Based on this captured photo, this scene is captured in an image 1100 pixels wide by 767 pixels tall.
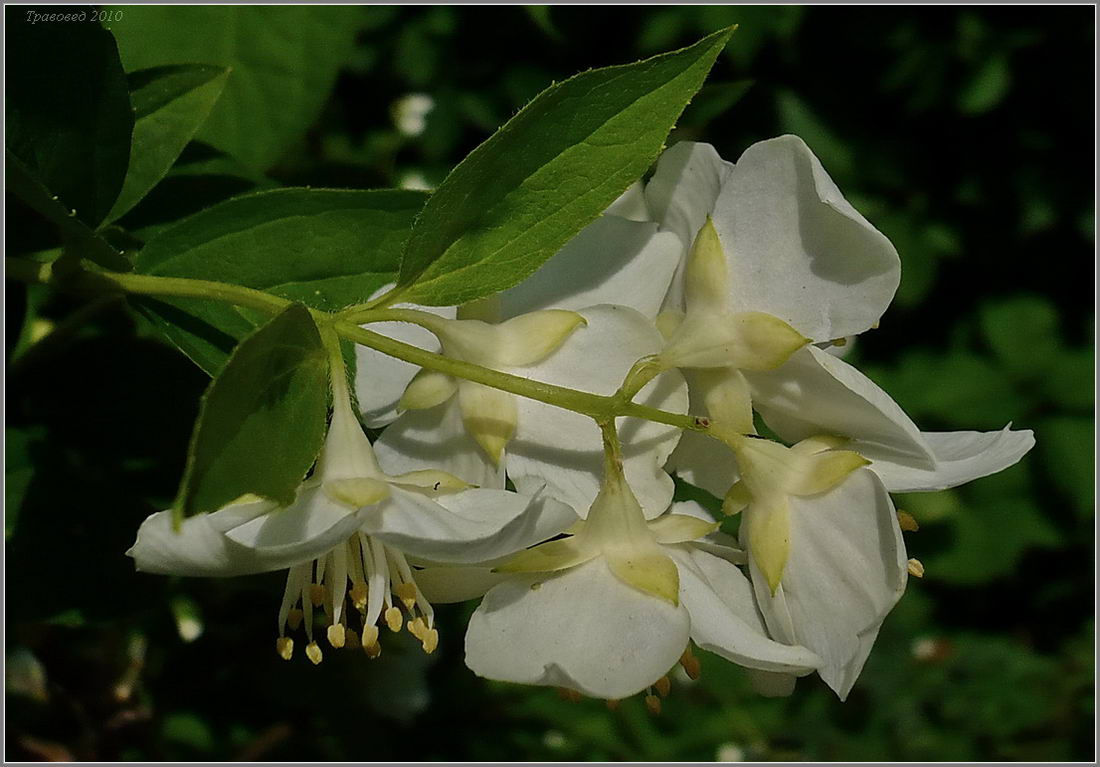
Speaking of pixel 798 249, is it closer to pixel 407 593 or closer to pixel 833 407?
pixel 833 407

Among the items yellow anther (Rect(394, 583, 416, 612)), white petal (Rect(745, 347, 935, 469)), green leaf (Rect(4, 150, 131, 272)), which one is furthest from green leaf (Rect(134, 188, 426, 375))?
white petal (Rect(745, 347, 935, 469))

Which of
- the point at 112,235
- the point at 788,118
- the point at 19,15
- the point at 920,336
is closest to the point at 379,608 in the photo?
the point at 112,235

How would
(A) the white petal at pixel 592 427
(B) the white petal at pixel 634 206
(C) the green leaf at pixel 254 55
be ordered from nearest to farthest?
(A) the white petal at pixel 592 427 → (B) the white petal at pixel 634 206 → (C) the green leaf at pixel 254 55

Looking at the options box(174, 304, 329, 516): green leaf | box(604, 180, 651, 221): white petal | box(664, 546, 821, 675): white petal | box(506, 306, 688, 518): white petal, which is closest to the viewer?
box(174, 304, 329, 516): green leaf

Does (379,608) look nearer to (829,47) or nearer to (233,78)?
(233,78)

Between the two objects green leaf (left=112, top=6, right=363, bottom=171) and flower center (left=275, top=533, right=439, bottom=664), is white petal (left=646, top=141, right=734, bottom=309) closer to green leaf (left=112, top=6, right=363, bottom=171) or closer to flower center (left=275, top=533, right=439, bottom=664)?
flower center (left=275, top=533, right=439, bottom=664)

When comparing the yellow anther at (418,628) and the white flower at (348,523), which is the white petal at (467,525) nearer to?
the white flower at (348,523)

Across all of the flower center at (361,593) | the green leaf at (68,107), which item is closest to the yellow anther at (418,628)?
the flower center at (361,593)
